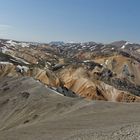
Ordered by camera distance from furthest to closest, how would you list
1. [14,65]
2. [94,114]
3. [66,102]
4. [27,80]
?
[14,65], [27,80], [66,102], [94,114]

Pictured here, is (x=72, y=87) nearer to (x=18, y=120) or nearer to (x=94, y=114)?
(x=18, y=120)

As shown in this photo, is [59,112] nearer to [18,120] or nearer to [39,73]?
[18,120]

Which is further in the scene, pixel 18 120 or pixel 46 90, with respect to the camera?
pixel 46 90

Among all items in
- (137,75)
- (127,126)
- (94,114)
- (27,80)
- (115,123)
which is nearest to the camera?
(127,126)

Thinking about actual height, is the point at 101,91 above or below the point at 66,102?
below

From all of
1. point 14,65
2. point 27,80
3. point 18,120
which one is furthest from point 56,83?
point 18,120

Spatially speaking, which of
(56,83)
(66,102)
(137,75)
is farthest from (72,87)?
(137,75)

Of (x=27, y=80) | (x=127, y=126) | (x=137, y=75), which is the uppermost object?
(x=127, y=126)
